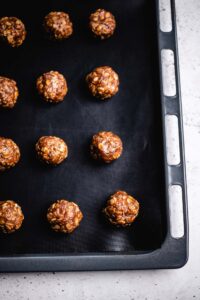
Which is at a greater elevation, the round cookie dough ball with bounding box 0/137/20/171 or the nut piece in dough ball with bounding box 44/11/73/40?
the nut piece in dough ball with bounding box 44/11/73/40

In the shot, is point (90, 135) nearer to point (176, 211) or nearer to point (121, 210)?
point (121, 210)

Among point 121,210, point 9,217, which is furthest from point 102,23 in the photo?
point 9,217

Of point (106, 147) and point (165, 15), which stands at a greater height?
point (165, 15)

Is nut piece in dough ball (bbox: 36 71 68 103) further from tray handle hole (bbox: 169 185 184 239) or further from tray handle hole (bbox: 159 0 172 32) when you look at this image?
tray handle hole (bbox: 169 185 184 239)

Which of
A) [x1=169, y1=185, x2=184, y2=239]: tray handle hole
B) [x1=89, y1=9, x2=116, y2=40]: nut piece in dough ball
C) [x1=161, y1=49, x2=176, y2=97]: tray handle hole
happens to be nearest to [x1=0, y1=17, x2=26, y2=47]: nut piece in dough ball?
[x1=89, y1=9, x2=116, y2=40]: nut piece in dough ball

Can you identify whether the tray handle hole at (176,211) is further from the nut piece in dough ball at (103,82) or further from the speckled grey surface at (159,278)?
the nut piece in dough ball at (103,82)

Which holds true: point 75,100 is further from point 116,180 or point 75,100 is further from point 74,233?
point 74,233

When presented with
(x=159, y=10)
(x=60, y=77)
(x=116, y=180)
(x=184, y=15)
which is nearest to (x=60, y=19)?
(x=60, y=77)
